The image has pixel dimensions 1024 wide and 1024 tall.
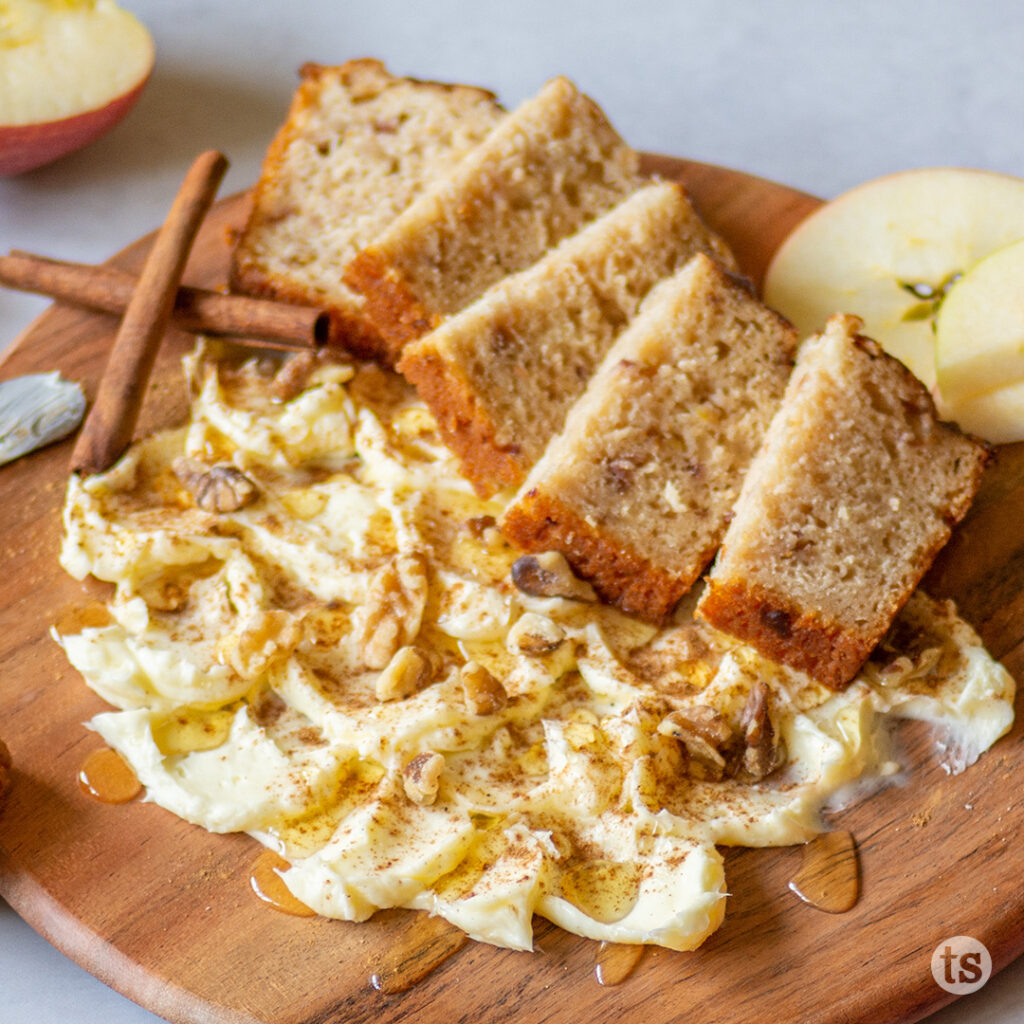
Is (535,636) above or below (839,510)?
below

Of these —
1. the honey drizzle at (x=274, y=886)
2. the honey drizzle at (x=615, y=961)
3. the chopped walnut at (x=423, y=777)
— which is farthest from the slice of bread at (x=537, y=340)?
the honey drizzle at (x=615, y=961)

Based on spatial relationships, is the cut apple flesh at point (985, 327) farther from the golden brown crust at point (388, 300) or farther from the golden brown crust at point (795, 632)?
the golden brown crust at point (388, 300)

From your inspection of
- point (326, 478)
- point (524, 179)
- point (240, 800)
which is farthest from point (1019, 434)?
point (240, 800)

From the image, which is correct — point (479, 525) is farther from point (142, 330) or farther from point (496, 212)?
point (142, 330)

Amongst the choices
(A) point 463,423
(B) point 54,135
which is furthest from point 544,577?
(B) point 54,135

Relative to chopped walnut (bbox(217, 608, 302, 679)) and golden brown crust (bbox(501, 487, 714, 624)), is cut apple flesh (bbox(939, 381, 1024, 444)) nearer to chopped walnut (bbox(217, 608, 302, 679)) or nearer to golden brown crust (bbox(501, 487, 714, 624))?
golden brown crust (bbox(501, 487, 714, 624))

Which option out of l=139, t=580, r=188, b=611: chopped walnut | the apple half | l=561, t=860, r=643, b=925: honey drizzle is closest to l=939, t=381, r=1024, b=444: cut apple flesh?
the apple half

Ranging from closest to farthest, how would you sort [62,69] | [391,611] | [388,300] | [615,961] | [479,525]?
[615,961] < [391,611] < [479,525] < [388,300] < [62,69]
